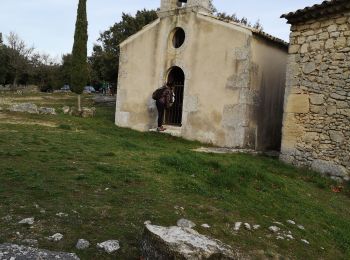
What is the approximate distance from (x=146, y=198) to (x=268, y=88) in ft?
27.7

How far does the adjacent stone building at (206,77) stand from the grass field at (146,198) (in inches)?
115

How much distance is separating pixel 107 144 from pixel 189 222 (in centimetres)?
547

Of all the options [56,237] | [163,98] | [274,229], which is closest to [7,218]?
[56,237]

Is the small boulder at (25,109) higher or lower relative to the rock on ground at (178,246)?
higher

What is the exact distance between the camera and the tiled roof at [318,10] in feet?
31.7

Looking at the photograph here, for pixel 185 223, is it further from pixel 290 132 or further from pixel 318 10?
pixel 318 10

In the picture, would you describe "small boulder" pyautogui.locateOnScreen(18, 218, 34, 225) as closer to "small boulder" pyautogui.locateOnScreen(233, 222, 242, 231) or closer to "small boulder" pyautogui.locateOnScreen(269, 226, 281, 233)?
"small boulder" pyautogui.locateOnScreen(233, 222, 242, 231)

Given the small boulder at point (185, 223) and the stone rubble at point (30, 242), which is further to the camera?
the small boulder at point (185, 223)

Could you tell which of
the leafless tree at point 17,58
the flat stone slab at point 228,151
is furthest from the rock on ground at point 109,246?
the leafless tree at point 17,58

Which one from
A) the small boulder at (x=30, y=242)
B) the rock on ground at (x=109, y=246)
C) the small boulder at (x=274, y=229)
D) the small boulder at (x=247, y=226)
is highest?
the small boulder at (x=30, y=242)

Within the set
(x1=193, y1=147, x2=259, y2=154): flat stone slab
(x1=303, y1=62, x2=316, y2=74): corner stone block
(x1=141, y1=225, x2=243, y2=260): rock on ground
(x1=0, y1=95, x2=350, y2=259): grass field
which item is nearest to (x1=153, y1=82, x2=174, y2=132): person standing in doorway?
(x1=193, y1=147, x2=259, y2=154): flat stone slab

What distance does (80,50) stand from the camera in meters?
19.7

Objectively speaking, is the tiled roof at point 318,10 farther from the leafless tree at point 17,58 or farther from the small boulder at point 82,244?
the leafless tree at point 17,58

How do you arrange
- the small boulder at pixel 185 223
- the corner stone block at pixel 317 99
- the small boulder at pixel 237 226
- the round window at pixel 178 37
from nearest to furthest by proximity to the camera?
1. the small boulder at pixel 185 223
2. the small boulder at pixel 237 226
3. the corner stone block at pixel 317 99
4. the round window at pixel 178 37
